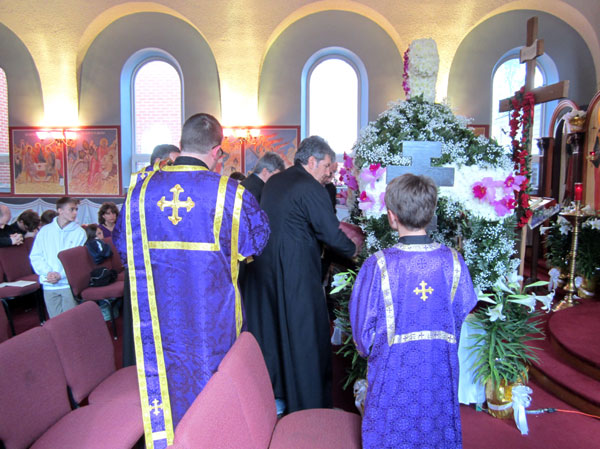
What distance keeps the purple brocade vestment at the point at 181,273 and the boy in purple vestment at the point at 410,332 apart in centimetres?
74

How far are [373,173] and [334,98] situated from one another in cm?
806

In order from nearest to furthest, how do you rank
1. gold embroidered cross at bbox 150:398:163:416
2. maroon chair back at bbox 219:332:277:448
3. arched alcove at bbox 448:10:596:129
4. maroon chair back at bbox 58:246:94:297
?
1. maroon chair back at bbox 219:332:277:448
2. gold embroidered cross at bbox 150:398:163:416
3. maroon chair back at bbox 58:246:94:297
4. arched alcove at bbox 448:10:596:129

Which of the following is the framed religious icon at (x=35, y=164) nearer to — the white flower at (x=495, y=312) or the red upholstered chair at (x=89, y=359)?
the red upholstered chair at (x=89, y=359)

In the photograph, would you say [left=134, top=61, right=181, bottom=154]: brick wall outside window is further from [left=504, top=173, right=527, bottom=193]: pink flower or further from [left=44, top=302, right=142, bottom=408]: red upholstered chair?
[left=504, top=173, right=527, bottom=193]: pink flower

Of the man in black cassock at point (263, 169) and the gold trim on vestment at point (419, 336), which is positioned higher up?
the man in black cassock at point (263, 169)

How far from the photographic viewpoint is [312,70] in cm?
1032

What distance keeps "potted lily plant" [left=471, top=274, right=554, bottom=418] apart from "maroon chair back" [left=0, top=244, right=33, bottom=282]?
5455 millimetres

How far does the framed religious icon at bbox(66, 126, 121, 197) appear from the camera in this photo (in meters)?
10.3

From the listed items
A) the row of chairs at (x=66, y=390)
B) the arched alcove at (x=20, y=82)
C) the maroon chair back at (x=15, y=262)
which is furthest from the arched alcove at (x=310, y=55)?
the row of chairs at (x=66, y=390)

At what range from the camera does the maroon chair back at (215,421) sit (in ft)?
4.00

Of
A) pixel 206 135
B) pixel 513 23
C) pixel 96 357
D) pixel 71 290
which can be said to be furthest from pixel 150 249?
pixel 513 23

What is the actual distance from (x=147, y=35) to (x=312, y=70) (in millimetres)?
3901

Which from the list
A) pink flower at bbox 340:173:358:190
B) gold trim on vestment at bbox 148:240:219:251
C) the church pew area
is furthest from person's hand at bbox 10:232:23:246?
pink flower at bbox 340:173:358:190

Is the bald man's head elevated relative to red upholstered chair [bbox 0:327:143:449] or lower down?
elevated
